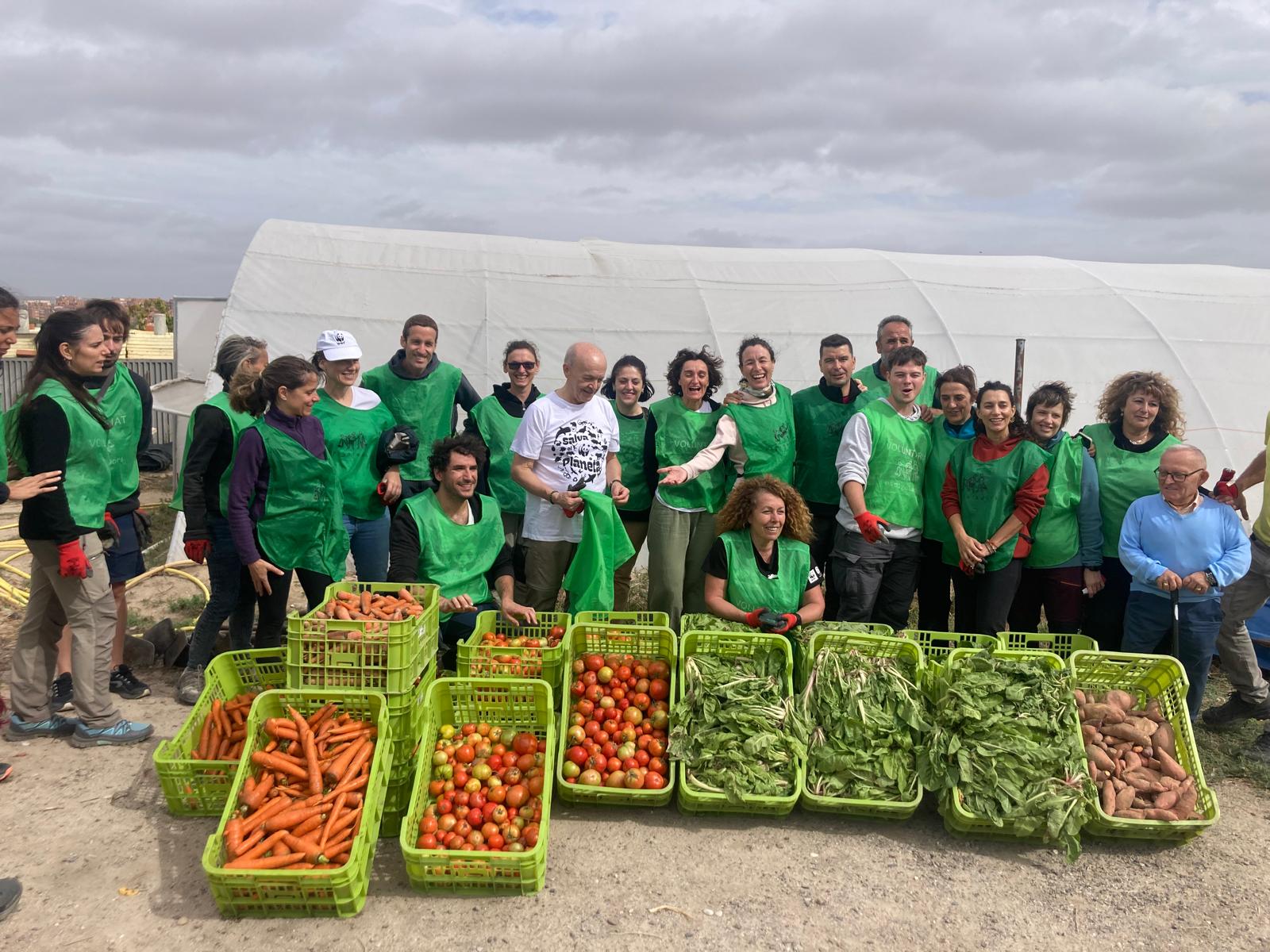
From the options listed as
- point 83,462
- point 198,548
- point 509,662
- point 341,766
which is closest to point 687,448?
point 509,662

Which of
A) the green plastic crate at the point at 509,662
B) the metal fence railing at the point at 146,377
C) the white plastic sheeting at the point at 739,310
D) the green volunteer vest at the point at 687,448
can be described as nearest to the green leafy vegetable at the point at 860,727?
the green plastic crate at the point at 509,662

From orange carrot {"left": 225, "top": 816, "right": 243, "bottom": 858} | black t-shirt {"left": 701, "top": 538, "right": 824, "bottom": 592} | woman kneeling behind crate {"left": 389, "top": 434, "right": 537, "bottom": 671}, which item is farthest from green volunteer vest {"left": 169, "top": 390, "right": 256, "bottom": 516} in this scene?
black t-shirt {"left": 701, "top": 538, "right": 824, "bottom": 592}

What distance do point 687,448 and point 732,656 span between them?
170cm

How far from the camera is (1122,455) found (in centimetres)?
603

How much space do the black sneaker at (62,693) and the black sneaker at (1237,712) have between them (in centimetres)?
763

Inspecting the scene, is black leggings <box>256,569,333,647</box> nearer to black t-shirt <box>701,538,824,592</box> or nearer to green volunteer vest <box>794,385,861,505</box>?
black t-shirt <box>701,538,824,592</box>

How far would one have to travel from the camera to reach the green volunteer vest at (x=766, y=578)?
5629mm

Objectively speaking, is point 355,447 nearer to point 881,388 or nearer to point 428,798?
point 428,798

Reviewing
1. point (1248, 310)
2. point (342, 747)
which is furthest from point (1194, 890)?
point (1248, 310)

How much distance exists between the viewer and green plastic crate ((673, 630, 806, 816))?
468cm

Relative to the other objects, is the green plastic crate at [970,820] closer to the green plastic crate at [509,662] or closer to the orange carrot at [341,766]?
the green plastic crate at [509,662]

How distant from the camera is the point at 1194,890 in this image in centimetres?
440

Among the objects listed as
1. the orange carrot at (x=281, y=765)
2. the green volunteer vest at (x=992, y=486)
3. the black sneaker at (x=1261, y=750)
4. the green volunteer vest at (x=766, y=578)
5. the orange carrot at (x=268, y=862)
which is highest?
the green volunteer vest at (x=992, y=486)

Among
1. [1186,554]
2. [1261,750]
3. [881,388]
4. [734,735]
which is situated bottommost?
[1261,750]
